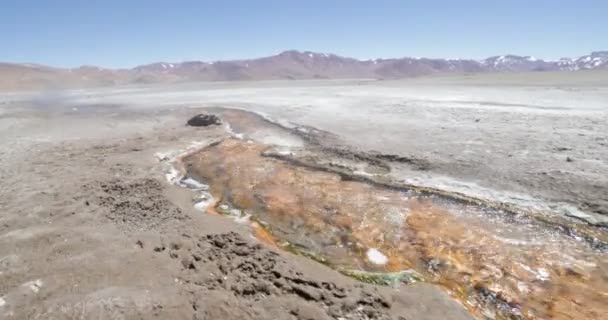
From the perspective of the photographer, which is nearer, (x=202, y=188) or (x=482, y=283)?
(x=482, y=283)

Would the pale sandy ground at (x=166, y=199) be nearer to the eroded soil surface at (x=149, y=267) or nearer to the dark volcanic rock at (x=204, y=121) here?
the eroded soil surface at (x=149, y=267)

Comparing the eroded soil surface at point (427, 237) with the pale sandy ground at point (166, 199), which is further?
the eroded soil surface at point (427, 237)

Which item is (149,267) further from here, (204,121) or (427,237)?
(204,121)

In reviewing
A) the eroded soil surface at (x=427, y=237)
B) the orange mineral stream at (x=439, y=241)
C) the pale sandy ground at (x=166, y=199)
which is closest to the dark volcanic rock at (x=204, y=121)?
the pale sandy ground at (x=166, y=199)

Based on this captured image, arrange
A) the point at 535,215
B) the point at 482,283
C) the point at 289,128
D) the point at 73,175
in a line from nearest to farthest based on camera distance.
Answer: the point at 482,283 < the point at 535,215 < the point at 73,175 < the point at 289,128

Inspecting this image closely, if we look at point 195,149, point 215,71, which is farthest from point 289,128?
point 215,71

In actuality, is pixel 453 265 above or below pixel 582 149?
below

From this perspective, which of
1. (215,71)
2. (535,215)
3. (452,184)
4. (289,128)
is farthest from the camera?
(215,71)

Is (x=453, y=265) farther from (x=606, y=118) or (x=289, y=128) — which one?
(x=606, y=118)
